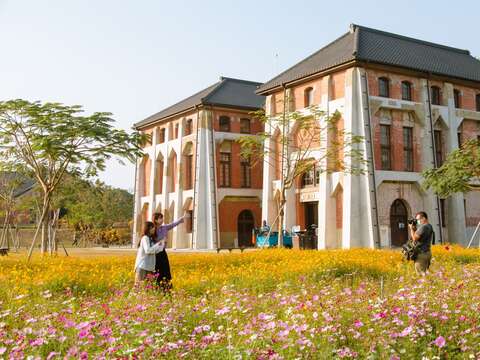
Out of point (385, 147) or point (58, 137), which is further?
point (385, 147)

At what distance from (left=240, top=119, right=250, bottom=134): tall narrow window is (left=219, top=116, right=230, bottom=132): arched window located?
1.08 m

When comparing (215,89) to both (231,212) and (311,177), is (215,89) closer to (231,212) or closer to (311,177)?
(231,212)

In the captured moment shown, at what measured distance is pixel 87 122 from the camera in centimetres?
1881

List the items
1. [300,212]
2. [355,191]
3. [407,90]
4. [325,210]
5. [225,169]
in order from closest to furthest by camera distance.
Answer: [355,191] < [325,210] < [407,90] < [300,212] < [225,169]

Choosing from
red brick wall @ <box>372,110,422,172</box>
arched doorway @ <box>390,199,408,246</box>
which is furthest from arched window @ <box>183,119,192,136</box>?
arched doorway @ <box>390,199,408,246</box>

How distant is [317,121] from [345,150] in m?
2.78

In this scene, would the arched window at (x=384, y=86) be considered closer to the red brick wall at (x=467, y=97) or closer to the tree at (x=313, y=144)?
the tree at (x=313, y=144)

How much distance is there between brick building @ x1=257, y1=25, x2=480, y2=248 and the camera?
29766 mm

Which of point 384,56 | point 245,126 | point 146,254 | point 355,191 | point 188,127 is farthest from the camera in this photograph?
point 188,127

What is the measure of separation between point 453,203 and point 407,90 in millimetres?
7294

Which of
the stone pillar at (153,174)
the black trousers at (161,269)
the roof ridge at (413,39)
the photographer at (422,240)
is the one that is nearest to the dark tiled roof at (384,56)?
the roof ridge at (413,39)

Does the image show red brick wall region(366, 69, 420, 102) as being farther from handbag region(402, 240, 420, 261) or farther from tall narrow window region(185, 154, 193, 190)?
handbag region(402, 240, 420, 261)

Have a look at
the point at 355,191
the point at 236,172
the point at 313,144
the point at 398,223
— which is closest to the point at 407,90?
the point at 313,144

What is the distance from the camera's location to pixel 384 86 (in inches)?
1247
